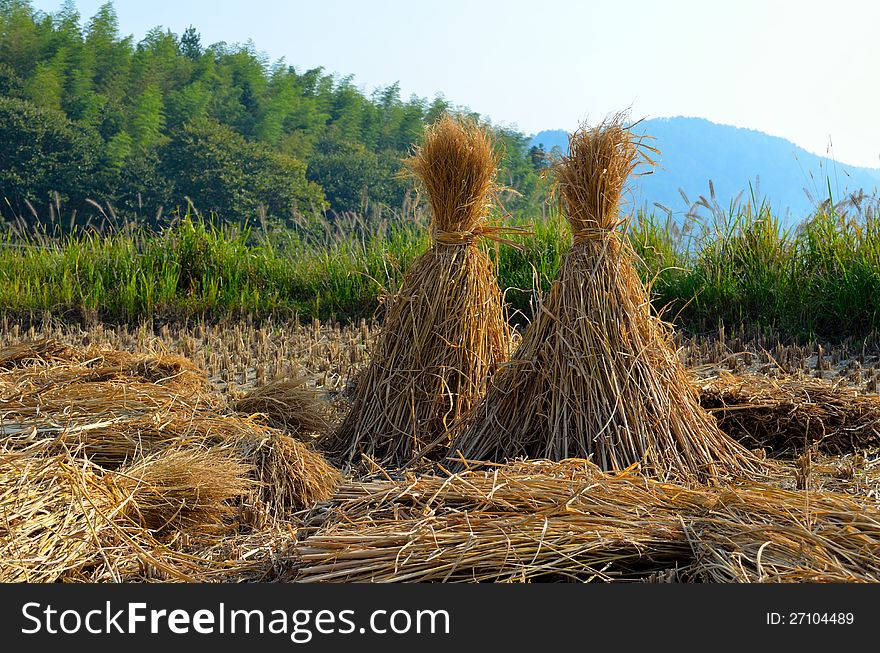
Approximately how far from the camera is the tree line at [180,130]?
3316 cm

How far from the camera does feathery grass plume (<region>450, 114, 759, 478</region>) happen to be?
3480 millimetres

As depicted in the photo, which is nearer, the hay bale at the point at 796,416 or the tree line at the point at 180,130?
the hay bale at the point at 796,416

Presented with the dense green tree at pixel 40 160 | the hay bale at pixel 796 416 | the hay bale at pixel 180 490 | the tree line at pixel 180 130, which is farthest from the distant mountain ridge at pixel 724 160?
the hay bale at pixel 180 490

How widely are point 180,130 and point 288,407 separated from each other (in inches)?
1397

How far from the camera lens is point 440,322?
4.00 metres

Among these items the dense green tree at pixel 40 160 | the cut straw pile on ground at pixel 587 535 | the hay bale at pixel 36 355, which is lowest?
the hay bale at pixel 36 355

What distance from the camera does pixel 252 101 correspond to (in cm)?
4591

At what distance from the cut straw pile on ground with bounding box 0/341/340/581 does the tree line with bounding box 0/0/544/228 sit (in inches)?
868

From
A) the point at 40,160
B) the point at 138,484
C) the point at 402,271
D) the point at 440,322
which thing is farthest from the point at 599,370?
the point at 40,160

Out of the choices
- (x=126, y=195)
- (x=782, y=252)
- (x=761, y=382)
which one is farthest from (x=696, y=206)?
(x=126, y=195)

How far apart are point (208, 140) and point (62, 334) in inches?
1174

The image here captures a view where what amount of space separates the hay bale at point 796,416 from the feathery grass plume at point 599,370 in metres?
0.49

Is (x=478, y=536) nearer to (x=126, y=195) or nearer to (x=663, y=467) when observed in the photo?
(x=663, y=467)

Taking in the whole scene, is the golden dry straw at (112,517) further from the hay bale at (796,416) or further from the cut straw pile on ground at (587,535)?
the hay bale at (796,416)
